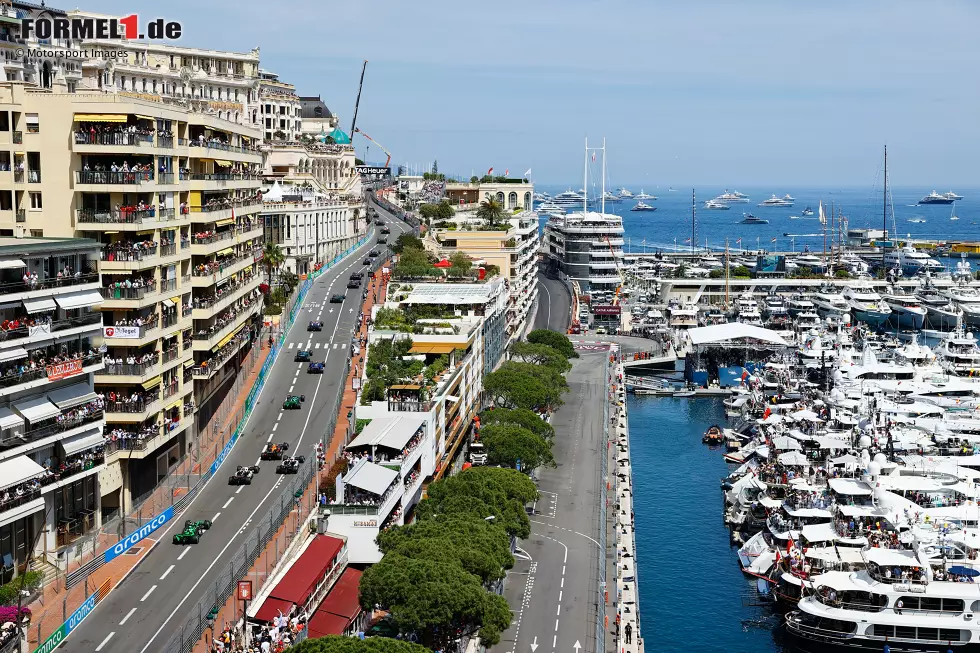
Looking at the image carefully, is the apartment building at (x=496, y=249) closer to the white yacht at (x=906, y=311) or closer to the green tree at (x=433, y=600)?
the white yacht at (x=906, y=311)

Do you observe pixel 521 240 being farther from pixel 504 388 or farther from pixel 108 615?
pixel 108 615

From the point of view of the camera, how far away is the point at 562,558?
202 feet

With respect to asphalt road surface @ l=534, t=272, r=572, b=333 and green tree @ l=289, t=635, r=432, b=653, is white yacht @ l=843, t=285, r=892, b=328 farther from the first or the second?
green tree @ l=289, t=635, r=432, b=653

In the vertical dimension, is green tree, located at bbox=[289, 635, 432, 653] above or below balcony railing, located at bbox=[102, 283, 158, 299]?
below

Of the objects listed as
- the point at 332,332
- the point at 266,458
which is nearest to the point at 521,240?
the point at 332,332

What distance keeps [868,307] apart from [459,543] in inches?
5100

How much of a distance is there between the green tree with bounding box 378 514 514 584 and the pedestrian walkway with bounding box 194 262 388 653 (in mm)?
4944

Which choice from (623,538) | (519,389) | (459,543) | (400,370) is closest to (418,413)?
(400,370)

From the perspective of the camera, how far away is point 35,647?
40344mm

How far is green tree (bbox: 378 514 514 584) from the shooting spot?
155 feet

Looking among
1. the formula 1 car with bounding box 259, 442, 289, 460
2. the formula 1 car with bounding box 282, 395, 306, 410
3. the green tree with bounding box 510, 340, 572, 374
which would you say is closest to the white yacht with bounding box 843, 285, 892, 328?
the green tree with bounding box 510, 340, 572, 374

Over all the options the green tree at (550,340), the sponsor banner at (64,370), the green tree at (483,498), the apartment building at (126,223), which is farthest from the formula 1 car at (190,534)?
the green tree at (550,340)

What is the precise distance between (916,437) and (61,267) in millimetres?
64395

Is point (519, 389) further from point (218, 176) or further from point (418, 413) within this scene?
point (218, 176)
